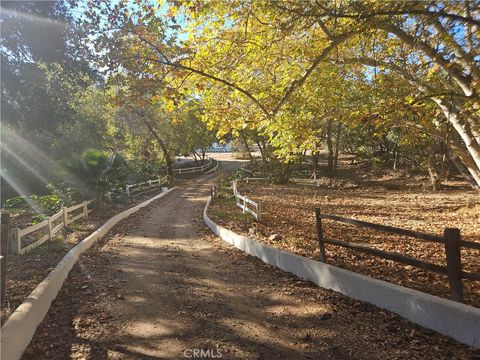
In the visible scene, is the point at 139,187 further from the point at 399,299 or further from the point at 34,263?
the point at 399,299

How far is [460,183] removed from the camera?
86.0 ft

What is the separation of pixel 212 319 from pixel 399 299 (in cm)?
247

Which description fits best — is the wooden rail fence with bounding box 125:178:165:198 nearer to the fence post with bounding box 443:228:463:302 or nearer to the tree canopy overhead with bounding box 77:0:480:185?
the tree canopy overhead with bounding box 77:0:480:185

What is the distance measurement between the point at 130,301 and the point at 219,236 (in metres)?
5.48

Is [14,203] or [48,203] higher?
[48,203]

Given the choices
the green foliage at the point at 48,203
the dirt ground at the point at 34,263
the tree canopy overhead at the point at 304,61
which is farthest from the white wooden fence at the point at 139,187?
the tree canopy overhead at the point at 304,61

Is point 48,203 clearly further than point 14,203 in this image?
No

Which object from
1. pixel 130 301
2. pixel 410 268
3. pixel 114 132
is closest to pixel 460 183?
pixel 410 268

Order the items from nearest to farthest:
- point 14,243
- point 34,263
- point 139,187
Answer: point 34,263 → point 14,243 → point 139,187

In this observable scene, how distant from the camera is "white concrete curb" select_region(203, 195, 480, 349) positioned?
165 inches

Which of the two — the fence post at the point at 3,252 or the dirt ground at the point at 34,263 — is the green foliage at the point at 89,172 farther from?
the fence post at the point at 3,252

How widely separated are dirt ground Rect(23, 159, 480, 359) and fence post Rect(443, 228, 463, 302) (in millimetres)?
626

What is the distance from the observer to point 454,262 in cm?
461

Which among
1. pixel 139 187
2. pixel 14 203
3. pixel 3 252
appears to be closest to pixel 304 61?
pixel 3 252
